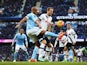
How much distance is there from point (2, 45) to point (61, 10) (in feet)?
22.8

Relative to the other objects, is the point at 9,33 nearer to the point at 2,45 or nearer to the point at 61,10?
the point at 2,45

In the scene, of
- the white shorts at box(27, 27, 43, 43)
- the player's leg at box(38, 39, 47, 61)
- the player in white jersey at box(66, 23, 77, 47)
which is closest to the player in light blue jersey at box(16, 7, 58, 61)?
the white shorts at box(27, 27, 43, 43)

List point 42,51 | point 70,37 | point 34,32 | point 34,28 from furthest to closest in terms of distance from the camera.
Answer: point 70,37, point 42,51, point 34,28, point 34,32

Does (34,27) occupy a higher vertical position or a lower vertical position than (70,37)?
higher

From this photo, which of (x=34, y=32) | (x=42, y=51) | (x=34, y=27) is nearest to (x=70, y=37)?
(x=42, y=51)

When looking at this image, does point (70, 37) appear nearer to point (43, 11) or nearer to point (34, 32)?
point (34, 32)

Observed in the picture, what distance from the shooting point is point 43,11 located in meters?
34.4

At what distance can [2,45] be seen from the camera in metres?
32.7

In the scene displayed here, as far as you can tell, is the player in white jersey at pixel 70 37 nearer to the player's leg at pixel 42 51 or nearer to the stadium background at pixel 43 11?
the player's leg at pixel 42 51

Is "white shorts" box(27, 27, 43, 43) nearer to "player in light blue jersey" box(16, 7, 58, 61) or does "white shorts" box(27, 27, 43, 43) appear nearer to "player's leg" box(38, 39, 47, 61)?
"player in light blue jersey" box(16, 7, 58, 61)

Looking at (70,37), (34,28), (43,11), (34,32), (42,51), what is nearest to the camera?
(34,32)

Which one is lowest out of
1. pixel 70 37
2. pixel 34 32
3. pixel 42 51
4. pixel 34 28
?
pixel 42 51

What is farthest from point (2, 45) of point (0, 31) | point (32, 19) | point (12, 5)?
point (32, 19)

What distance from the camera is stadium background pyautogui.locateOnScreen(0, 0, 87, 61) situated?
31633 millimetres
